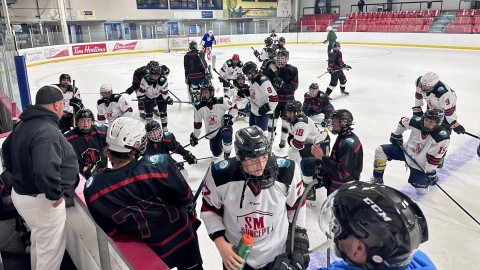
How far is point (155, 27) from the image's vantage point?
20.5 meters

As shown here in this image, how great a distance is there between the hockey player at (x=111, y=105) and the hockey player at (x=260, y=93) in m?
1.66

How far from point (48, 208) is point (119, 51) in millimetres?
16448

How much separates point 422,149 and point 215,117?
231 cm

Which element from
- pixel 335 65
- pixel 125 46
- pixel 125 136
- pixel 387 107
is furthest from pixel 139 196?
pixel 125 46

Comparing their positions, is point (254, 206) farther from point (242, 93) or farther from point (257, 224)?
point (242, 93)

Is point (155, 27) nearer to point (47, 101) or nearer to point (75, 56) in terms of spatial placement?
point (75, 56)

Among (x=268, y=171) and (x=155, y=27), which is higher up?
(x=155, y=27)

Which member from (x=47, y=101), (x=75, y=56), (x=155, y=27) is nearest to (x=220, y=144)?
(x=47, y=101)

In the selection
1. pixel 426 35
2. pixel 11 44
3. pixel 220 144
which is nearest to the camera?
pixel 220 144

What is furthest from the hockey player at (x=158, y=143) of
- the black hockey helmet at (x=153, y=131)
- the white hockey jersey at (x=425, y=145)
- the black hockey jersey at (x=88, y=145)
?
the white hockey jersey at (x=425, y=145)

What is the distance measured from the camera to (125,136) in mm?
1680

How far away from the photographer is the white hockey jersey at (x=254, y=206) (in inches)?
65.9

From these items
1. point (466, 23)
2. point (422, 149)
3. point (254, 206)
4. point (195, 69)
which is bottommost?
point (422, 149)

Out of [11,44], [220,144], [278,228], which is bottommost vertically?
[220,144]
